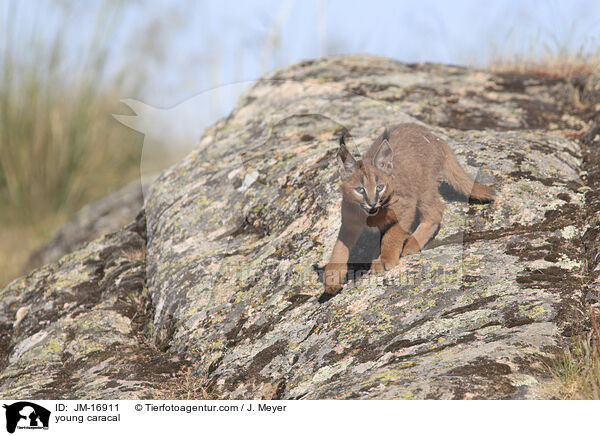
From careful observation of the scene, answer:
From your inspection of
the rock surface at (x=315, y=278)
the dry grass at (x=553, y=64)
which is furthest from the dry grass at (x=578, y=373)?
the dry grass at (x=553, y=64)

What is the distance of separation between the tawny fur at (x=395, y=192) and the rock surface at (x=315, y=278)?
0.12 metres

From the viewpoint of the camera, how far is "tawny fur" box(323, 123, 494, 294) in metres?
3.92

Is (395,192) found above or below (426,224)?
above

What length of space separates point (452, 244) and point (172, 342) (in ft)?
6.78

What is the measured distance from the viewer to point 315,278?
4137mm

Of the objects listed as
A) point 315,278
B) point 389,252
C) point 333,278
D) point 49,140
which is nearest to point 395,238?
point 389,252

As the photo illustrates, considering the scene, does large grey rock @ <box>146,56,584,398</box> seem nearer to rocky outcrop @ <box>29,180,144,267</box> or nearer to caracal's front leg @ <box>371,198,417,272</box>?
caracal's front leg @ <box>371,198,417,272</box>

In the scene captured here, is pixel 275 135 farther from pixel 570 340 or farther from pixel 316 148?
pixel 570 340

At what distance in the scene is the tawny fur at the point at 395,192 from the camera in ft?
12.9

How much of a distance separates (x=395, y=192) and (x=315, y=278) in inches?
31.5

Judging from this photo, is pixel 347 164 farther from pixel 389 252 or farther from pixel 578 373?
pixel 578 373

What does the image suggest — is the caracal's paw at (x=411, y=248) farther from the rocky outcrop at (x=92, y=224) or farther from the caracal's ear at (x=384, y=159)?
the rocky outcrop at (x=92, y=224)

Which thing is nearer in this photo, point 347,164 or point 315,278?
point 347,164

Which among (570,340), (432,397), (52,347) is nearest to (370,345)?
(432,397)
